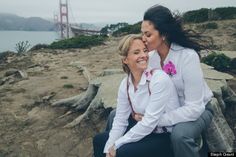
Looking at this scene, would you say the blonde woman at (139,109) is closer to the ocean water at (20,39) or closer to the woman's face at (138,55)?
the woman's face at (138,55)

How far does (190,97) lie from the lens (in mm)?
3576

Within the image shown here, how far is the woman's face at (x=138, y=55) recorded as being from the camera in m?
3.66

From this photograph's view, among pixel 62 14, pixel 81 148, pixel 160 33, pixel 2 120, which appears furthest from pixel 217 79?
pixel 62 14

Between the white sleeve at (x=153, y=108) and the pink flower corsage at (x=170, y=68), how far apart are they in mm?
175

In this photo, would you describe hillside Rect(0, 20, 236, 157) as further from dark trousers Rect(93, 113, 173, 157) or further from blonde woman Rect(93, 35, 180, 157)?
dark trousers Rect(93, 113, 173, 157)

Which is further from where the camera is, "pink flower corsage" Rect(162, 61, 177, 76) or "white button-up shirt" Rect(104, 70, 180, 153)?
"pink flower corsage" Rect(162, 61, 177, 76)

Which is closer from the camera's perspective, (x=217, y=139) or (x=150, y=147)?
(x=150, y=147)

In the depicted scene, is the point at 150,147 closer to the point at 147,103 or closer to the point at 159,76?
the point at 147,103

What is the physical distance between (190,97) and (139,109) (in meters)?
0.50

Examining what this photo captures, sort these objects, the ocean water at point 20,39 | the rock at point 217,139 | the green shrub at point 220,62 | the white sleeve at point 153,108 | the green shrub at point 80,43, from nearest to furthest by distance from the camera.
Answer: the white sleeve at point 153,108 → the rock at point 217,139 → the green shrub at point 220,62 → the green shrub at point 80,43 → the ocean water at point 20,39

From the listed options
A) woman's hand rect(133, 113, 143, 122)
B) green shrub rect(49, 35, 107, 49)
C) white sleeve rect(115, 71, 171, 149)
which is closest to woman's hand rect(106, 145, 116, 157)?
white sleeve rect(115, 71, 171, 149)

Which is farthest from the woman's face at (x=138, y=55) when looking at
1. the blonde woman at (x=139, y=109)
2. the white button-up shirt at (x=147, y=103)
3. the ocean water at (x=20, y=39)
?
the ocean water at (x=20, y=39)

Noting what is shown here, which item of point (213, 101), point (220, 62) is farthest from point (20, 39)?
point (213, 101)

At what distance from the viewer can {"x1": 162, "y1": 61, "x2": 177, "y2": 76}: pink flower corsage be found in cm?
369
